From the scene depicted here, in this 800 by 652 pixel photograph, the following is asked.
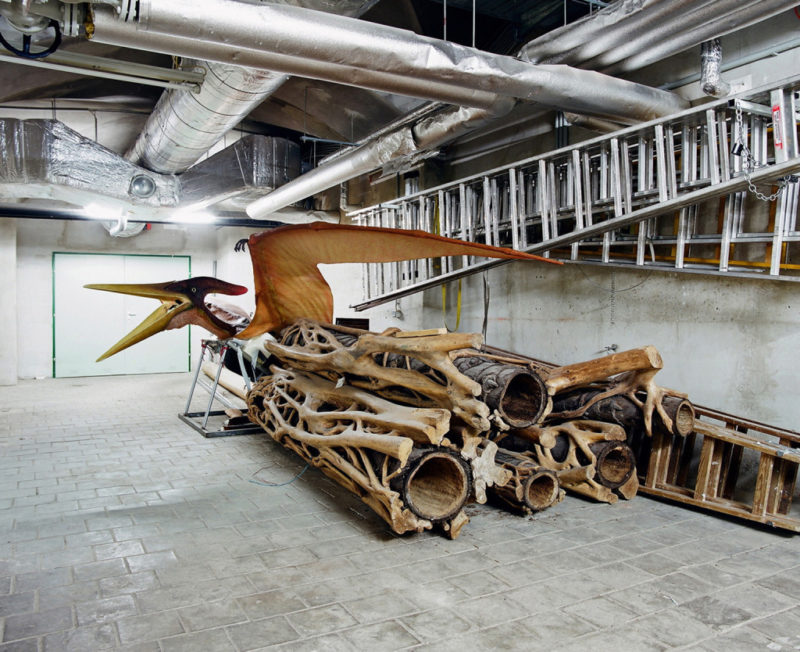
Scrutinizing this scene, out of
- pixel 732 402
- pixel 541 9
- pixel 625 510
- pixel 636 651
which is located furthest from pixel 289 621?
pixel 541 9

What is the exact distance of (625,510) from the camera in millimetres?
3607

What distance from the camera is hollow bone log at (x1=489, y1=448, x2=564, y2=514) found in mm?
3379

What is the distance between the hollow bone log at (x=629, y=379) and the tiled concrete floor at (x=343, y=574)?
24.4 inches

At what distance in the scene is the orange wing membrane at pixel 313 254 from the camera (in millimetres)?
2979

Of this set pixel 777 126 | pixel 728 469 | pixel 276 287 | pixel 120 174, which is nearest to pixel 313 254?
pixel 276 287

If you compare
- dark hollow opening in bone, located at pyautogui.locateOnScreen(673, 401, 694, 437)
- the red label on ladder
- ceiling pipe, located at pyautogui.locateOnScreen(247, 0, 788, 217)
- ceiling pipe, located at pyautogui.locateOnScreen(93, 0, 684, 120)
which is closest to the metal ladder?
the red label on ladder

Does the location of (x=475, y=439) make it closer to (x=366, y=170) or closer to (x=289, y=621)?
(x=289, y=621)

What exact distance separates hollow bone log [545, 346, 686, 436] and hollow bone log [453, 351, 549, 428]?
0.12m

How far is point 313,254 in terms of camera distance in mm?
3969

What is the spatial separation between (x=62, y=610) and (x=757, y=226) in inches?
167

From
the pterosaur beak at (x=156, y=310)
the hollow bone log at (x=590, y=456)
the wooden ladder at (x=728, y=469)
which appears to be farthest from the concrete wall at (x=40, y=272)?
the wooden ladder at (x=728, y=469)

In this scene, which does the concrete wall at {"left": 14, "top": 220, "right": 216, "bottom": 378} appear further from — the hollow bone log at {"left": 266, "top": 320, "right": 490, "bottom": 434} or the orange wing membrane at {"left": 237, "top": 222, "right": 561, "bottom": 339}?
the hollow bone log at {"left": 266, "top": 320, "right": 490, "bottom": 434}

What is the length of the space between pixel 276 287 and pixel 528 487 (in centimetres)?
258

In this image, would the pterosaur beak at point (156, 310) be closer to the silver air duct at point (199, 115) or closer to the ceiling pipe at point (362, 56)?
the silver air duct at point (199, 115)
